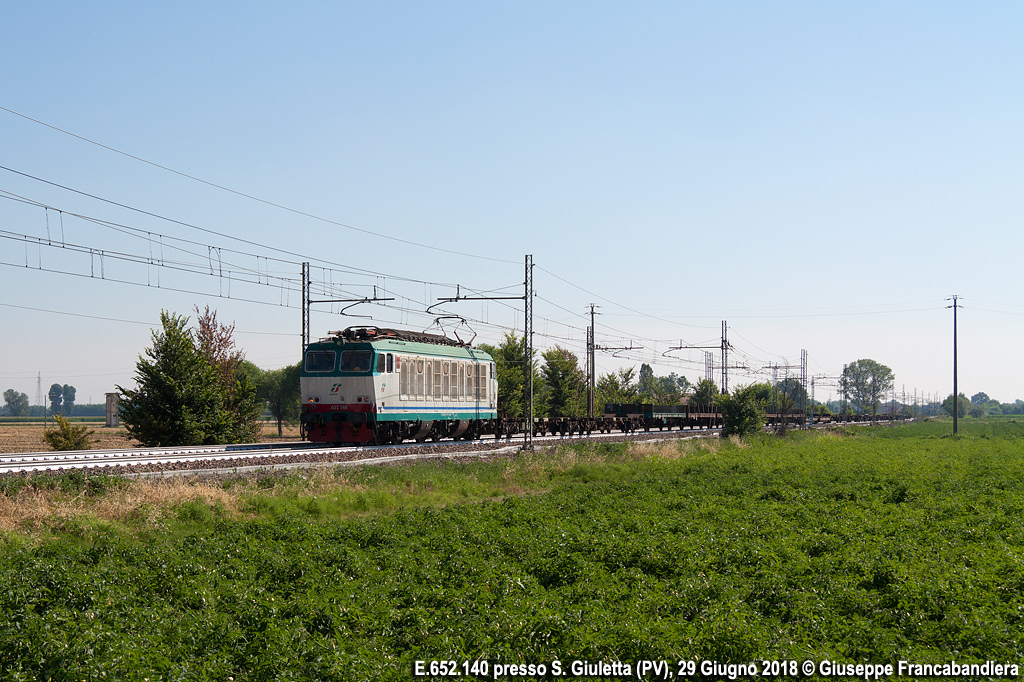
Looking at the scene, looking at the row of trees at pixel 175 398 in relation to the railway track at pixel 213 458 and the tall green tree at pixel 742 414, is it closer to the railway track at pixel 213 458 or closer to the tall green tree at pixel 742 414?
the railway track at pixel 213 458

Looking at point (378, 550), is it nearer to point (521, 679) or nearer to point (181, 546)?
point (181, 546)

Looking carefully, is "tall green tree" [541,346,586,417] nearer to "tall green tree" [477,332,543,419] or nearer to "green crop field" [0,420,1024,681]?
"tall green tree" [477,332,543,419]

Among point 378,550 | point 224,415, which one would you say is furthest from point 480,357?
point 378,550

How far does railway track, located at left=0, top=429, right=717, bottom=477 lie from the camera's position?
73.4 ft

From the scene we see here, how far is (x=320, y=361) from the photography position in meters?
33.4

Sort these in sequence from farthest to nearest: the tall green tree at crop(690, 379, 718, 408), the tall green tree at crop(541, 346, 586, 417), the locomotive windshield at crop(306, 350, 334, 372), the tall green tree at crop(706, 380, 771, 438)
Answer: the tall green tree at crop(690, 379, 718, 408) < the tall green tree at crop(541, 346, 586, 417) < the tall green tree at crop(706, 380, 771, 438) < the locomotive windshield at crop(306, 350, 334, 372)

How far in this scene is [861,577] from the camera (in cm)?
1300

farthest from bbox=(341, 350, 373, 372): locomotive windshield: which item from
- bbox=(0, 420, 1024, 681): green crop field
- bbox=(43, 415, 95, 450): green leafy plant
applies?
bbox=(43, 415, 95, 450): green leafy plant

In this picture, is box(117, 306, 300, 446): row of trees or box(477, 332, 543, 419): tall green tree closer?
box(117, 306, 300, 446): row of trees

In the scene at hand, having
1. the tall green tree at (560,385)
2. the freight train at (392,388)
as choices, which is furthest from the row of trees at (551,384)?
the freight train at (392,388)

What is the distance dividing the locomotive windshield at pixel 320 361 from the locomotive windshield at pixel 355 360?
24.6 inches

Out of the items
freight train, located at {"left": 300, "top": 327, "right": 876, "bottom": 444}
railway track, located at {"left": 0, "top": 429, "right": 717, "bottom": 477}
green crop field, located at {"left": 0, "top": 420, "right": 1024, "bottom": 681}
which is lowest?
green crop field, located at {"left": 0, "top": 420, "right": 1024, "bottom": 681}

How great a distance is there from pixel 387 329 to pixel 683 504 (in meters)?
16.5

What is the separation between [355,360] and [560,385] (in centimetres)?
4184
